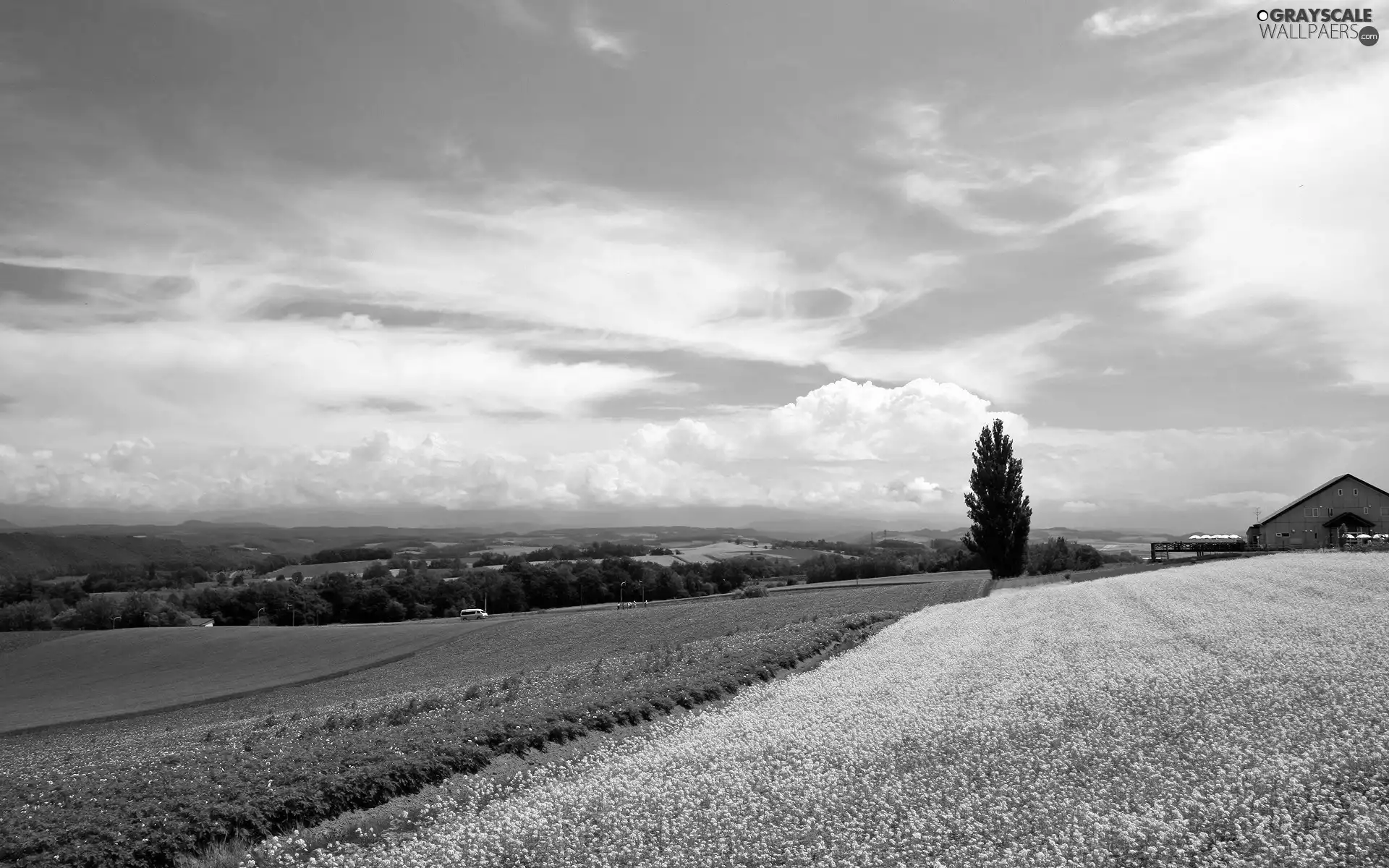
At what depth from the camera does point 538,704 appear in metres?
19.8

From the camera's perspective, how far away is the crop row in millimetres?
11273

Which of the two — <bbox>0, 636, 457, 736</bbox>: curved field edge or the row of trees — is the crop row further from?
the row of trees

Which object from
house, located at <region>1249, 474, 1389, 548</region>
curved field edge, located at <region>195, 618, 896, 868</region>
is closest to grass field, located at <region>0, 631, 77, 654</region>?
curved field edge, located at <region>195, 618, 896, 868</region>

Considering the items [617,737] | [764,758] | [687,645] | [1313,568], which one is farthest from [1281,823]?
[1313,568]

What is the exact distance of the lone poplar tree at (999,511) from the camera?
70.4 meters

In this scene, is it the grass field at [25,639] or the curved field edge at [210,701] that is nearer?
the curved field edge at [210,701]

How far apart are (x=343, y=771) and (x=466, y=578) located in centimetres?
9303

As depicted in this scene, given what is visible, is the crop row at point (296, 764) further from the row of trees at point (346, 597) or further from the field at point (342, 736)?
the row of trees at point (346, 597)

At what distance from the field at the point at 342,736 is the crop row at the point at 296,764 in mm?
35

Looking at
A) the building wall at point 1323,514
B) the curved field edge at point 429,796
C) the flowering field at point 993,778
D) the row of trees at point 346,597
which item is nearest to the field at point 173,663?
the row of trees at point 346,597

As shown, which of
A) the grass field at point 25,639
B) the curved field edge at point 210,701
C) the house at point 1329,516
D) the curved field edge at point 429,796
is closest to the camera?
the curved field edge at point 429,796

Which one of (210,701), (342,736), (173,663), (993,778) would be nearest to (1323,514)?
(993,778)

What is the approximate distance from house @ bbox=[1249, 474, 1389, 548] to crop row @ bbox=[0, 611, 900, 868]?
276ft

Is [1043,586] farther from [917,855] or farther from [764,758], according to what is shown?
[917,855]
